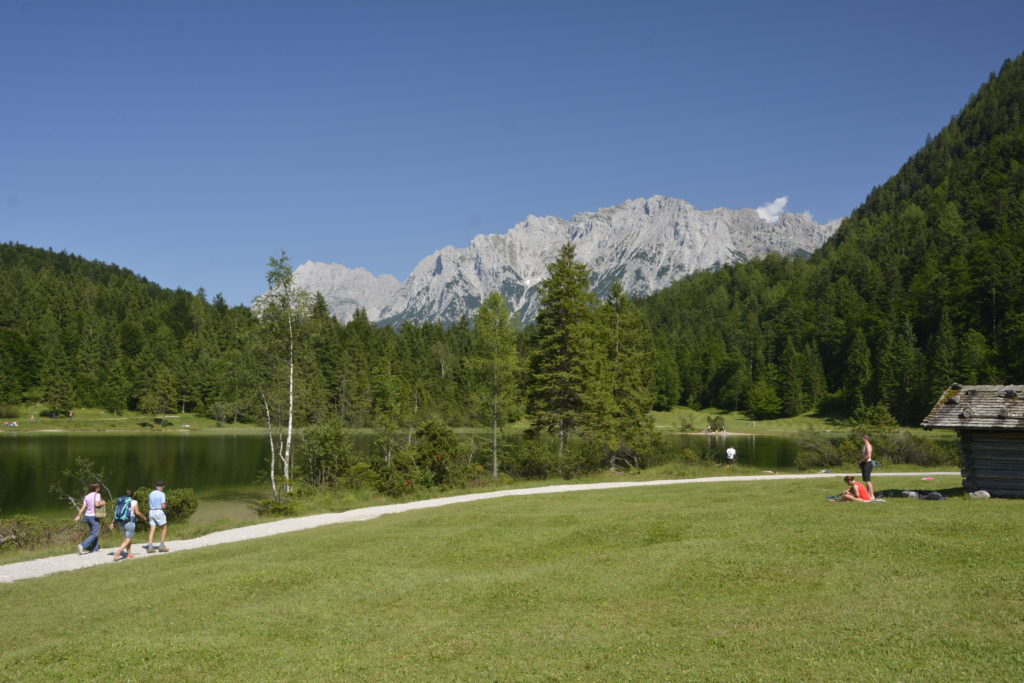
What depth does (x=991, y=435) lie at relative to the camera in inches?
810

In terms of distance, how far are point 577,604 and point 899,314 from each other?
133 metres

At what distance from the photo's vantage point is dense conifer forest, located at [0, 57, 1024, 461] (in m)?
38.9

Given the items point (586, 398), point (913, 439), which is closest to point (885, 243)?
point (913, 439)

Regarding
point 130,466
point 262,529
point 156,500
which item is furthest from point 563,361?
point 130,466

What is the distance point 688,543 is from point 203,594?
10112 mm

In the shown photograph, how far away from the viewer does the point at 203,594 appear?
1259 centimetres

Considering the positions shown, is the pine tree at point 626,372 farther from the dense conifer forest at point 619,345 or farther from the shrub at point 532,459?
the shrub at point 532,459

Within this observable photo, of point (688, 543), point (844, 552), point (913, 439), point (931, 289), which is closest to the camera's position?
point (844, 552)

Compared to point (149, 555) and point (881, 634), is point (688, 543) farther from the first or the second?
point (149, 555)

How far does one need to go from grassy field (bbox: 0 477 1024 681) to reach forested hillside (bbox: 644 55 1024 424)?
94827 millimetres

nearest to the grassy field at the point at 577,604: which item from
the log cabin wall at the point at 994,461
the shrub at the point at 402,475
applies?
the log cabin wall at the point at 994,461

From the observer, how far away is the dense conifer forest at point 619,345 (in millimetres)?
38906

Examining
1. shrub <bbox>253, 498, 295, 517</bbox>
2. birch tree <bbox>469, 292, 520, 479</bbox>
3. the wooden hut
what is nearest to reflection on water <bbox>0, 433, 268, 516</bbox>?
shrub <bbox>253, 498, 295, 517</bbox>

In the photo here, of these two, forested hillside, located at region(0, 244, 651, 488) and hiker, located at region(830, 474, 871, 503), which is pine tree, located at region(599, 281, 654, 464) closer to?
forested hillside, located at region(0, 244, 651, 488)
